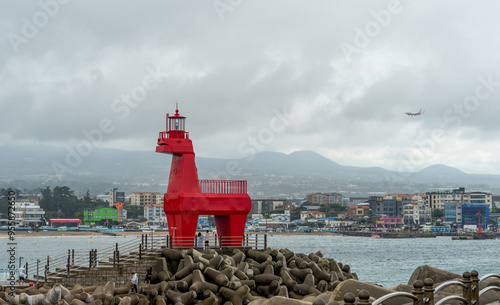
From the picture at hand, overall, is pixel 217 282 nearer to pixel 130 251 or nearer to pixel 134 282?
pixel 134 282

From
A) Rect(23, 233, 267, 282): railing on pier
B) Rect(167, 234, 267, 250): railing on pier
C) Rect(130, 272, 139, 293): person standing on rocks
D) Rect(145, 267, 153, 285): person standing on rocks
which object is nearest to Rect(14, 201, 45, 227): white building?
Rect(23, 233, 267, 282): railing on pier

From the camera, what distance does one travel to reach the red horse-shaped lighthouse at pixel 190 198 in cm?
2800

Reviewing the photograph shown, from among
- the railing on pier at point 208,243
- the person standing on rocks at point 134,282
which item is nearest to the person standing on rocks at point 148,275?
the person standing on rocks at point 134,282

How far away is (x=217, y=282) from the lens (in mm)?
23188

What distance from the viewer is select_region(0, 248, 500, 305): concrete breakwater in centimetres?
2138

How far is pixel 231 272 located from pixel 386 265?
Answer: 46.6 meters

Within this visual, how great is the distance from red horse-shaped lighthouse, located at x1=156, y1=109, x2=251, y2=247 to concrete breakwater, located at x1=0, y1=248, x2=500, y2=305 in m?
1.58

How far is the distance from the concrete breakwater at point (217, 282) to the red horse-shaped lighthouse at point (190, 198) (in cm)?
158

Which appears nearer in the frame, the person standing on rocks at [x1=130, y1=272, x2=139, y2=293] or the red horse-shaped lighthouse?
the person standing on rocks at [x1=130, y1=272, x2=139, y2=293]

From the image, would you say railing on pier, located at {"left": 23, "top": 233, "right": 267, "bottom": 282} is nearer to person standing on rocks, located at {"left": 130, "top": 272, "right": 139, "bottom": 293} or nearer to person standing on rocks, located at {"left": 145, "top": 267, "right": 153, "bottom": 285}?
person standing on rocks, located at {"left": 145, "top": 267, "right": 153, "bottom": 285}

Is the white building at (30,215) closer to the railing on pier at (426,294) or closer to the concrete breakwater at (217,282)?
the concrete breakwater at (217,282)

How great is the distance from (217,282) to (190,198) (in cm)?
548

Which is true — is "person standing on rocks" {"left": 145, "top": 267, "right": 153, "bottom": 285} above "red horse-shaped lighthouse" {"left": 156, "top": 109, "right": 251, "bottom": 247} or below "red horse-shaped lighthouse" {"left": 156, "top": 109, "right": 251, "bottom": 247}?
below

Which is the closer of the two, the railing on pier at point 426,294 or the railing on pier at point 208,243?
the railing on pier at point 426,294
